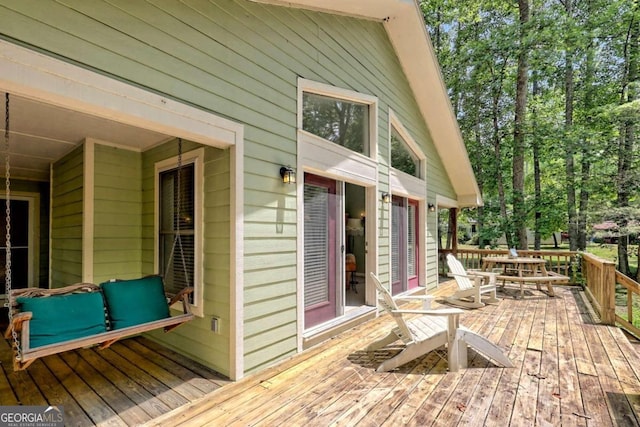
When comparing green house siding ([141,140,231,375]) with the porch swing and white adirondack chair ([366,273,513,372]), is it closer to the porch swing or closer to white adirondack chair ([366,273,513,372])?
the porch swing

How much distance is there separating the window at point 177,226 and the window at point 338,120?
5.14 ft

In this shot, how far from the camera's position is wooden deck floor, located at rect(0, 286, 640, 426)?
7.85ft

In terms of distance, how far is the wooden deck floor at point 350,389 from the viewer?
239cm

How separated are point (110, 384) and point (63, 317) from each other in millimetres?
874

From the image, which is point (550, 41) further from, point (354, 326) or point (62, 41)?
point (62, 41)

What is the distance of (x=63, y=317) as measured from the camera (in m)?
2.48

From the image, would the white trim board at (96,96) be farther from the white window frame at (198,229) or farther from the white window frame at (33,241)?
the white window frame at (33,241)

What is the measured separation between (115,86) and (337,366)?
3.12 m

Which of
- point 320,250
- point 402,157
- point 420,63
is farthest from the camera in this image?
point 402,157

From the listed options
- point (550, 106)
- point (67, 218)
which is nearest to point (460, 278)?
point (67, 218)

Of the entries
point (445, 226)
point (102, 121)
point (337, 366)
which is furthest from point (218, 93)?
point (445, 226)

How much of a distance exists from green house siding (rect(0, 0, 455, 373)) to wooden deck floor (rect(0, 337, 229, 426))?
0.27 meters

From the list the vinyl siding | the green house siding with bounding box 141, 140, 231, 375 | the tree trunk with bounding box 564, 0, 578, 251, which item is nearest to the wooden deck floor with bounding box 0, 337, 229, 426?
the green house siding with bounding box 141, 140, 231, 375

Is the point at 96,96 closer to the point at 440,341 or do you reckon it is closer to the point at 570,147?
the point at 440,341
